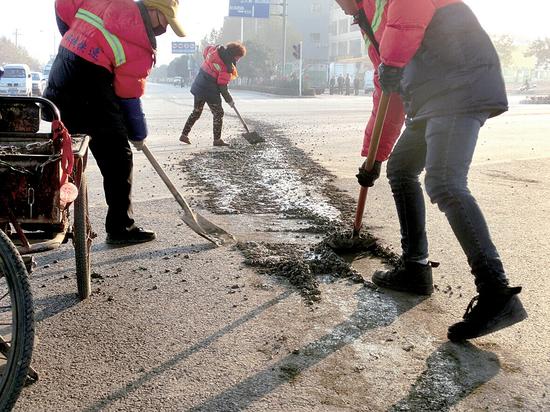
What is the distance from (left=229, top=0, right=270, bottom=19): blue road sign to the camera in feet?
162

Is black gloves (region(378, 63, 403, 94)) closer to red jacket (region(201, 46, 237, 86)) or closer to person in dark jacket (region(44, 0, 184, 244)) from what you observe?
person in dark jacket (region(44, 0, 184, 244))

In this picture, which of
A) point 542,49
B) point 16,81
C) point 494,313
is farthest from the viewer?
point 542,49

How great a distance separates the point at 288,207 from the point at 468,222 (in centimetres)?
292

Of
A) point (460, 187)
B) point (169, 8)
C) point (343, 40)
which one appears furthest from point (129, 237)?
point (343, 40)

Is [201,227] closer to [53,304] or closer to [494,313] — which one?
[53,304]

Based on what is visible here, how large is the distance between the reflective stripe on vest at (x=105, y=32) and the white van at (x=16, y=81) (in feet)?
92.8

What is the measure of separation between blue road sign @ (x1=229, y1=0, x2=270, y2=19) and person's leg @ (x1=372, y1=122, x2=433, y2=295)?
47840mm

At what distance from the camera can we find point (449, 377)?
8.32 feet

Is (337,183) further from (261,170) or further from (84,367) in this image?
(84,367)

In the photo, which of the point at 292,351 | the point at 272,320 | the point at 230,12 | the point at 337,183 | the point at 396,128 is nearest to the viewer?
the point at 292,351

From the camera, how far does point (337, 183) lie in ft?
23.4

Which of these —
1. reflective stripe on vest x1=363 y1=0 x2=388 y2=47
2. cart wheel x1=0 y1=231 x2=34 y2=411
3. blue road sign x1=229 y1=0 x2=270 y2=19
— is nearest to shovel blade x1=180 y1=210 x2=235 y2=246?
reflective stripe on vest x1=363 y1=0 x2=388 y2=47

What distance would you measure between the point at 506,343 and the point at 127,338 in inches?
64.4

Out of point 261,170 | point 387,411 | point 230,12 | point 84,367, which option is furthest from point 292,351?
point 230,12
